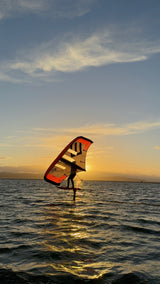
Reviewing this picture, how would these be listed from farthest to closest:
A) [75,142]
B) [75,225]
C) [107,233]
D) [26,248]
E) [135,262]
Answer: [75,142] < [75,225] < [107,233] < [26,248] < [135,262]

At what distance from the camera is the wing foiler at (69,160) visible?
59.4 ft

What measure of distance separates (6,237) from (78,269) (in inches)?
175

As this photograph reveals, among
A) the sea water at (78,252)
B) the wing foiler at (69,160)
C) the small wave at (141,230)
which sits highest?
the wing foiler at (69,160)

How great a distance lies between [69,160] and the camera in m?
18.4

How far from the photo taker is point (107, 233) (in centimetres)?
1019

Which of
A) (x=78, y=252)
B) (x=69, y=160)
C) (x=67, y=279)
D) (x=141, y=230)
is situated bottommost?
(x=141, y=230)

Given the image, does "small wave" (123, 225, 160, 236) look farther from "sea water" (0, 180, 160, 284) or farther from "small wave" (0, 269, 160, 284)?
"small wave" (0, 269, 160, 284)

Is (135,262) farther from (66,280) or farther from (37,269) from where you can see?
(37,269)

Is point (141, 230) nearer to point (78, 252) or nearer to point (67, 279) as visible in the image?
point (78, 252)

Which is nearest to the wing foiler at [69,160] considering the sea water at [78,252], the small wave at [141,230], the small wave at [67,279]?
the sea water at [78,252]

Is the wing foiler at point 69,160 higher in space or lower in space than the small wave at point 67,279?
higher

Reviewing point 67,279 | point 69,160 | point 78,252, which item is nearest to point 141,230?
point 78,252

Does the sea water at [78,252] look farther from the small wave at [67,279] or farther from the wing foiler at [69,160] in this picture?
the wing foiler at [69,160]

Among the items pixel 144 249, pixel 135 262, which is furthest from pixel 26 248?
pixel 144 249
